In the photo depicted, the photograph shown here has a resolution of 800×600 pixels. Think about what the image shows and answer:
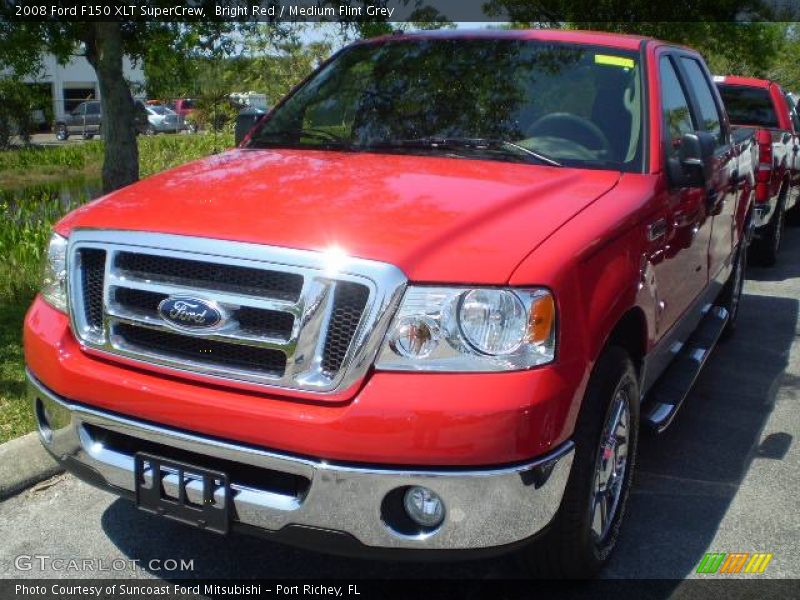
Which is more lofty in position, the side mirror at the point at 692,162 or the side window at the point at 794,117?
the side mirror at the point at 692,162

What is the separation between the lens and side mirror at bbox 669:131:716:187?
3.71 meters

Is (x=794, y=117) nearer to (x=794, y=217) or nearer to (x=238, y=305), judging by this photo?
(x=794, y=217)

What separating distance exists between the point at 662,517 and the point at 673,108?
1857 millimetres

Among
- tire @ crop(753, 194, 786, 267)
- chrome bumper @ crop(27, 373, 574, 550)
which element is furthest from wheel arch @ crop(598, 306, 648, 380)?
tire @ crop(753, 194, 786, 267)

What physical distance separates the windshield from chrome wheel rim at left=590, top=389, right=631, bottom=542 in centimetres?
103

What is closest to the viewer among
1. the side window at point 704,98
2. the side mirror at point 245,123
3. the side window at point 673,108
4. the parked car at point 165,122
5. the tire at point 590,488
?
the tire at point 590,488

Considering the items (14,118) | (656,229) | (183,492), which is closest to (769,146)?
(656,229)

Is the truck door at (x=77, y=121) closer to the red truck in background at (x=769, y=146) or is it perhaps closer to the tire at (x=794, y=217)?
the tire at (x=794, y=217)

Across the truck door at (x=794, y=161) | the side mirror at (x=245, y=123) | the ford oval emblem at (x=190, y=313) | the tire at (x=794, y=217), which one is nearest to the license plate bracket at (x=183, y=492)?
the ford oval emblem at (x=190, y=313)

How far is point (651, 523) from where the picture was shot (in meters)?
3.73

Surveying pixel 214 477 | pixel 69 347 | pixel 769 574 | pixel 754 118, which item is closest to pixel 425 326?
pixel 214 477

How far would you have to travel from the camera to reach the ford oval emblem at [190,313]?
2.70 metres

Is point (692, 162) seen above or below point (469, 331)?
above

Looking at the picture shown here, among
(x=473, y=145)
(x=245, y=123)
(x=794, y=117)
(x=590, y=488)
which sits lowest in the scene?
(x=590, y=488)
